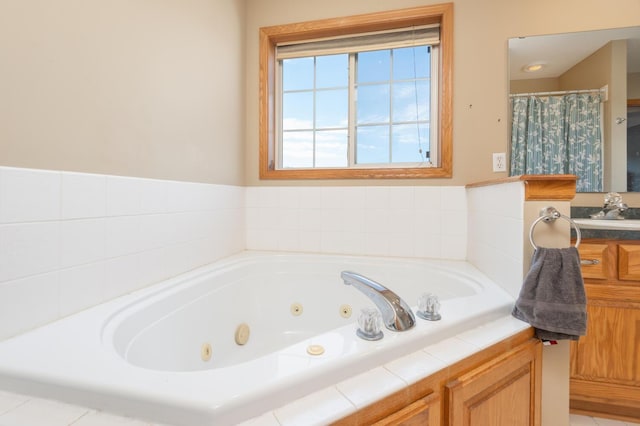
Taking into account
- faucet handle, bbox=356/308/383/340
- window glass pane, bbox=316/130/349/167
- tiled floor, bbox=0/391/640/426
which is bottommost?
tiled floor, bbox=0/391/640/426

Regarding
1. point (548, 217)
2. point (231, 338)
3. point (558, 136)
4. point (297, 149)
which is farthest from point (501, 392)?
point (297, 149)

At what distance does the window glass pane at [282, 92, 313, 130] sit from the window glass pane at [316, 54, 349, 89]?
128mm

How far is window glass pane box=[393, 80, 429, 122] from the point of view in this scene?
1950 millimetres

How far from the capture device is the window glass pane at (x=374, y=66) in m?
1.99

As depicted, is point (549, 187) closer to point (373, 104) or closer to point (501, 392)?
point (501, 392)

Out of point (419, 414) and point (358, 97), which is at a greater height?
point (358, 97)

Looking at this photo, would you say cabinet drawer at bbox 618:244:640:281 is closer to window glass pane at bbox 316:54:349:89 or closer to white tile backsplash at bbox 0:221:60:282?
window glass pane at bbox 316:54:349:89

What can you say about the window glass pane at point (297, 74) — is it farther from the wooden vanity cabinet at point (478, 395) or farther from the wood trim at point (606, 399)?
the wood trim at point (606, 399)

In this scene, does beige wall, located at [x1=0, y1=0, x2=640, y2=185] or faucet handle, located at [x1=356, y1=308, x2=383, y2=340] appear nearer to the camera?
faucet handle, located at [x1=356, y1=308, x2=383, y2=340]

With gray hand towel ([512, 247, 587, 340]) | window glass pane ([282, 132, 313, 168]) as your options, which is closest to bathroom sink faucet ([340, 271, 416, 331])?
gray hand towel ([512, 247, 587, 340])

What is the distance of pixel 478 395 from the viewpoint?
72cm

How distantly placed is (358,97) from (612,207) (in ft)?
5.06

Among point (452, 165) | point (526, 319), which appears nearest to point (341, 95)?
point (452, 165)

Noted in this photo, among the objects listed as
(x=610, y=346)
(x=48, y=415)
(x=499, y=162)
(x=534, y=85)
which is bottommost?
(x=610, y=346)
